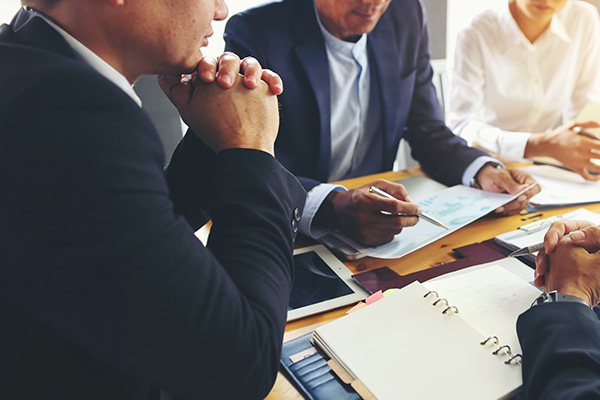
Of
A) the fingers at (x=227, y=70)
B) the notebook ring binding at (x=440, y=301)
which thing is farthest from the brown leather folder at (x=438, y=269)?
the fingers at (x=227, y=70)

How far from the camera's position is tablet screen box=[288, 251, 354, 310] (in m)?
0.90

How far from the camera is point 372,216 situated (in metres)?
1.09

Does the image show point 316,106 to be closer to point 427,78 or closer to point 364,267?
point 427,78

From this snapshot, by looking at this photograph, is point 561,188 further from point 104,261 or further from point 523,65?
point 104,261

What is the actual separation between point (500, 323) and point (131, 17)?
75 centimetres

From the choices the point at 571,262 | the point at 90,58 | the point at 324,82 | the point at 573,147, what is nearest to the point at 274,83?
the point at 90,58

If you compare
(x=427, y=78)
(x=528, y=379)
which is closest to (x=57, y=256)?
(x=528, y=379)

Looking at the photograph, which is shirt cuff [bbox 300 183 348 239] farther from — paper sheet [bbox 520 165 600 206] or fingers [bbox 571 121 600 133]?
fingers [bbox 571 121 600 133]

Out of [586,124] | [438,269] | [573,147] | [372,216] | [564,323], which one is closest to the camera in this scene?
[564,323]

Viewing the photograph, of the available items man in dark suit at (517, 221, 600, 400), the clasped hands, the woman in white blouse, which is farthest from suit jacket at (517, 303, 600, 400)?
the woman in white blouse

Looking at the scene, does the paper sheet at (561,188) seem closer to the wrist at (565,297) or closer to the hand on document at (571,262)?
the hand on document at (571,262)

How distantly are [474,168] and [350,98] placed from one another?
0.52 metres

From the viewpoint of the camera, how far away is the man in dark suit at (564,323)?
0.59 meters

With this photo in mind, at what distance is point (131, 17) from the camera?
0.60 m
